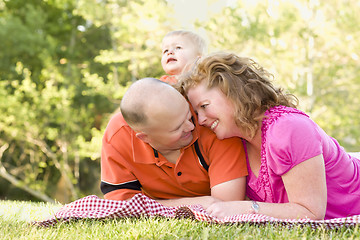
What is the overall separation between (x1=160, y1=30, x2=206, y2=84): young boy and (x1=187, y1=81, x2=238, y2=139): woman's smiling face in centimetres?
126

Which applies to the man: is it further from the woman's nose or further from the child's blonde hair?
the child's blonde hair

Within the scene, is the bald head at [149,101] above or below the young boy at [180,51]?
below

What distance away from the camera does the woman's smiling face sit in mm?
2816

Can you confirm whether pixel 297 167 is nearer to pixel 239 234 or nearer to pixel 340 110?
pixel 239 234

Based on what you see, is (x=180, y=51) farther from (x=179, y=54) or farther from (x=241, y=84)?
(x=241, y=84)

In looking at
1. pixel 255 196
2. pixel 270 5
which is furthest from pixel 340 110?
pixel 255 196

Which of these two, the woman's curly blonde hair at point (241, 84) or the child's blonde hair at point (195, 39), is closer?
the woman's curly blonde hair at point (241, 84)

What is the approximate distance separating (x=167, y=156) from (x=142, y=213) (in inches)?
19.7

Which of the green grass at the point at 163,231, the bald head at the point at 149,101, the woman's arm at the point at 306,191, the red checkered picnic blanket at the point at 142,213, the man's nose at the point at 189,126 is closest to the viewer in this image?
the green grass at the point at 163,231

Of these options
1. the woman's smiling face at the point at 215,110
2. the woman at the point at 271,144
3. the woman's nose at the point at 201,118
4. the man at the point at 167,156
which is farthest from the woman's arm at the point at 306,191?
the woman's nose at the point at 201,118

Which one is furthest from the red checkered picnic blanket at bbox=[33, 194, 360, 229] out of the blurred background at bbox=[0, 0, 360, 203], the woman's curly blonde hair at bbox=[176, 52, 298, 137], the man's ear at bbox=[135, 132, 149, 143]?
the blurred background at bbox=[0, 0, 360, 203]

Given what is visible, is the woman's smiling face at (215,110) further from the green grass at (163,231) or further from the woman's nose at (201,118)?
the green grass at (163,231)

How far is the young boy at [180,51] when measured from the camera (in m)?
4.13

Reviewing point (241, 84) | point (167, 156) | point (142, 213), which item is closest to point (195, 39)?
point (241, 84)
